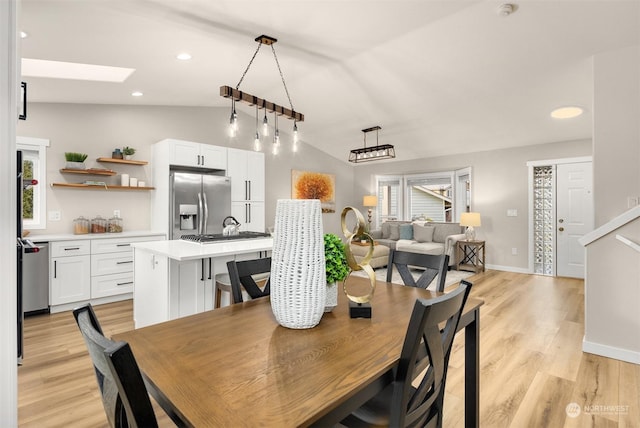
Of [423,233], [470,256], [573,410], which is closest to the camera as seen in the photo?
[573,410]

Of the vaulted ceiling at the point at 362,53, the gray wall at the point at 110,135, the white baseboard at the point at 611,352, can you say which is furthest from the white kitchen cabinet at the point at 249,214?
the white baseboard at the point at 611,352

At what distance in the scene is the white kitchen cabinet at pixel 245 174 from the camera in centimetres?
542

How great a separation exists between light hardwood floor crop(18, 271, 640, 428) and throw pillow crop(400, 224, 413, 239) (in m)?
3.47

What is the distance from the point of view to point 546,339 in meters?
3.01

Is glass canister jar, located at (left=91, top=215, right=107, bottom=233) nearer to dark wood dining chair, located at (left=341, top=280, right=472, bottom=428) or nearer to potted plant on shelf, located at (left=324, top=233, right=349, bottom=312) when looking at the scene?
potted plant on shelf, located at (left=324, top=233, right=349, bottom=312)

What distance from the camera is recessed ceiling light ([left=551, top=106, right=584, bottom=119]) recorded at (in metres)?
4.54

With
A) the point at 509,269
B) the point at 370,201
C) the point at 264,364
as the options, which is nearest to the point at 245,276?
the point at 264,364

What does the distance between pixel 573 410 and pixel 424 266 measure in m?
1.20

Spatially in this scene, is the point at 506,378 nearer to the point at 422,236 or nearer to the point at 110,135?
the point at 422,236

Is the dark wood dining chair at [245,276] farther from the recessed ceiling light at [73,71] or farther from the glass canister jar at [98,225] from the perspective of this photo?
the glass canister jar at [98,225]

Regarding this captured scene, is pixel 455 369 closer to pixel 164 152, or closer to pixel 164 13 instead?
pixel 164 13

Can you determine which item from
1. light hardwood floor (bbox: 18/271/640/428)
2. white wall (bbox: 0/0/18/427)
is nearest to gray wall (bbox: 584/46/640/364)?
light hardwood floor (bbox: 18/271/640/428)

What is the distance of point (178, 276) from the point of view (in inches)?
104

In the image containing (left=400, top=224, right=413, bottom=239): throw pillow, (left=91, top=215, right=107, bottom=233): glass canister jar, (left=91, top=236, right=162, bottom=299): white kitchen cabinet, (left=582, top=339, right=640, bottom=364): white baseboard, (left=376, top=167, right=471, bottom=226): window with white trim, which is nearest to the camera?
(left=582, top=339, right=640, bottom=364): white baseboard
